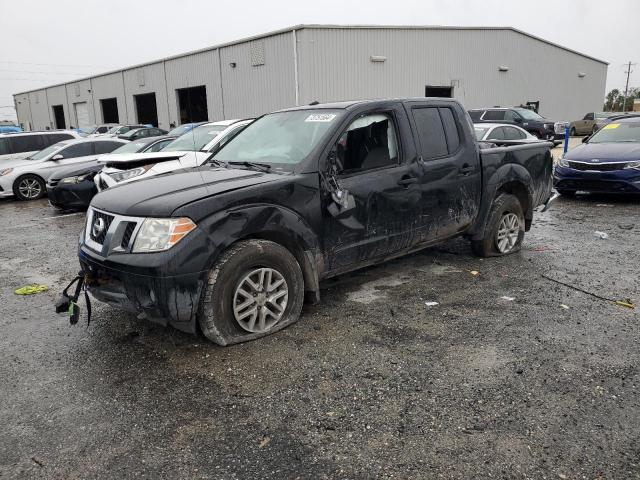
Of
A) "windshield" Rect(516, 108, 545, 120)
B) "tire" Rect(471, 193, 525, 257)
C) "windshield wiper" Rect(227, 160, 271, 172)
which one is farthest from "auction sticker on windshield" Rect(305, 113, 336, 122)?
"windshield" Rect(516, 108, 545, 120)

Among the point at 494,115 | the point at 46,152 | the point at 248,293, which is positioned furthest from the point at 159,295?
the point at 494,115

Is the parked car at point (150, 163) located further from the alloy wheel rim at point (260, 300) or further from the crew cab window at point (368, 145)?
the alloy wheel rim at point (260, 300)

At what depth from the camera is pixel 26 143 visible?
15273 mm

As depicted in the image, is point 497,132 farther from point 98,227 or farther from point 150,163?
point 98,227

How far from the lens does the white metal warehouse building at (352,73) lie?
25.3m

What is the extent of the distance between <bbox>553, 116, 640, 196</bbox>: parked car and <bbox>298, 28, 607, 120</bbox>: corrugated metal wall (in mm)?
16204

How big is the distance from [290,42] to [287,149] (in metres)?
22.0

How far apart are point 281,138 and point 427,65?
25.8m

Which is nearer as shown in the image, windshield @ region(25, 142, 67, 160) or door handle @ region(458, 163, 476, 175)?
door handle @ region(458, 163, 476, 175)

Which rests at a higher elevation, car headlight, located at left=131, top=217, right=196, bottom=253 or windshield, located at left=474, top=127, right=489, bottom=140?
windshield, located at left=474, top=127, right=489, bottom=140

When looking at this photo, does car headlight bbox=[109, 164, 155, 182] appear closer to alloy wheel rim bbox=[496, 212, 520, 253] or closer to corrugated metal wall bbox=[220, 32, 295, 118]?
alloy wheel rim bbox=[496, 212, 520, 253]

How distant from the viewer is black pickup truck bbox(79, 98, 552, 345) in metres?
3.67

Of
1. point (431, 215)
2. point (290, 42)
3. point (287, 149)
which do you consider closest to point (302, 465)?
point (287, 149)

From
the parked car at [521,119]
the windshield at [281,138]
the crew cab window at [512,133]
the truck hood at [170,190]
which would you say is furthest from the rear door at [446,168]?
the parked car at [521,119]
